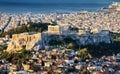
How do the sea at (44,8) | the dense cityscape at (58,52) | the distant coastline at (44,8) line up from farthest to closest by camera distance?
the sea at (44,8), the distant coastline at (44,8), the dense cityscape at (58,52)

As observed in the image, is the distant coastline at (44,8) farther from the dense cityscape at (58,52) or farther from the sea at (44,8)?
the dense cityscape at (58,52)

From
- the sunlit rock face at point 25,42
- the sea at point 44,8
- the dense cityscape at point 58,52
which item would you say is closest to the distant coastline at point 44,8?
the sea at point 44,8

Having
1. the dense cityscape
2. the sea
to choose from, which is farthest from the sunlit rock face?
the sea

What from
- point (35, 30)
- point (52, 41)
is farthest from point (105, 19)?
point (52, 41)

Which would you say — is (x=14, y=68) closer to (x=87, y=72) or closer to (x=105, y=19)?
(x=87, y=72)

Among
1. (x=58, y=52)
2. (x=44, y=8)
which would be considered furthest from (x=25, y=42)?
(x=44, y=8)

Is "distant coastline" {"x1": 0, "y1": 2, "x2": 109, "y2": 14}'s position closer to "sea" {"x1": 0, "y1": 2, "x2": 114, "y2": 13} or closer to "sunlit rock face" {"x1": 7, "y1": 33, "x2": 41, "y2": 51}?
"sea" {"x1": 0, "y1": 2, "x2": 114, "y2": 13}

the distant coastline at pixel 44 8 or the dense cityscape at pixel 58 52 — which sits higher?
the dense cityscape at pixel 58 52

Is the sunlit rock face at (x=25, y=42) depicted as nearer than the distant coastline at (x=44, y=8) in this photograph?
Yes

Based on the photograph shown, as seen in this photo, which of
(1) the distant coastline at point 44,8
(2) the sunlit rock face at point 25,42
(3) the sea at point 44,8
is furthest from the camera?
(3) the sea at point 44,8
